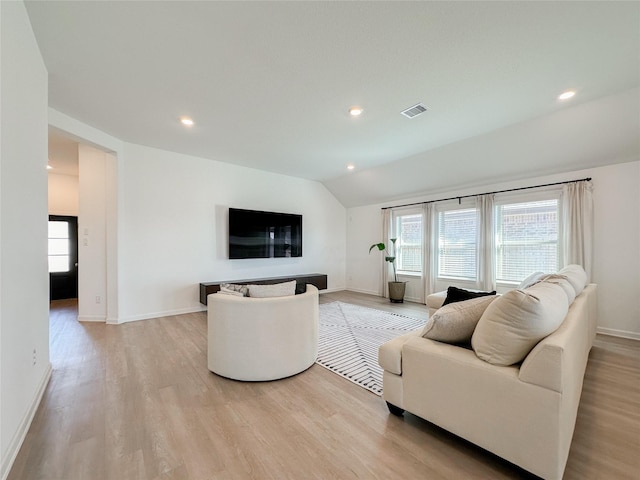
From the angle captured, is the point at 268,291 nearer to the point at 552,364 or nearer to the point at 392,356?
the point at 392,356

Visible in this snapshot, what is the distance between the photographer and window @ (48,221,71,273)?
19.6ft

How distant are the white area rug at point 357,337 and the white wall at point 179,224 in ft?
6.99

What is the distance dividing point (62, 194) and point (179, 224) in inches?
147

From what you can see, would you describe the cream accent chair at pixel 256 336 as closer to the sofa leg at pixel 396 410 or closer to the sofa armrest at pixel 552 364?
the sofa leg at pixel 396 410

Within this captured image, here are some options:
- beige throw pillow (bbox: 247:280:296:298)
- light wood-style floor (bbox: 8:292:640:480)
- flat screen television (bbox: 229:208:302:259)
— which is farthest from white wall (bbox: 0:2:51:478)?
flat screen television (bbox: 229:208:302:259)

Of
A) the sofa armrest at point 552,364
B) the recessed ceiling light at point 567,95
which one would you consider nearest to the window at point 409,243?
the recessed ceiling light at point 567,95

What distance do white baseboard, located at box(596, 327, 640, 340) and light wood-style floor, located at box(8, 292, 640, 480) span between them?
114 centimetres

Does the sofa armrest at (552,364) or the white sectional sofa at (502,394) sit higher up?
the sofa armrest at (552,364)

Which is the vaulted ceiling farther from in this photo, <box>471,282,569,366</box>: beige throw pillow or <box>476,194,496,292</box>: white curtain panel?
<box>471,282,569,366</box>: beige throw pillow

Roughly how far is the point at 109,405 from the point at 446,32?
3871 millimetres

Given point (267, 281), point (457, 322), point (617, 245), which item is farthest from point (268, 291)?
point (617, 245)

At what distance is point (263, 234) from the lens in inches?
223

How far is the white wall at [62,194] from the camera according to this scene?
5930 mm

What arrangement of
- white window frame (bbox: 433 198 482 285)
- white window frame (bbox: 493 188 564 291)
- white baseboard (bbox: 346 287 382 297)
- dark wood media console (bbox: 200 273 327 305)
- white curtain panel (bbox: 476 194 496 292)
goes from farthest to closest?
white baseboard (bbox: 346 287 382 297)
white window frame (bbox: 433 198 482 285)
white curtain panel (bbox: 476 194 496 292)
dark wood media console (bbox: 200 273 327 305)
white window frame (bbox: 493 188 564 291)
